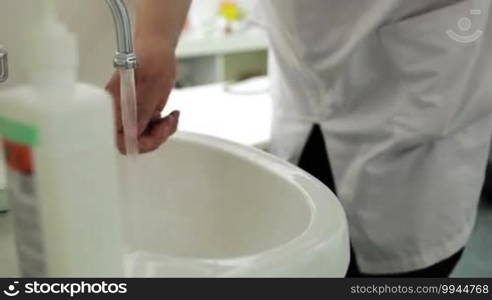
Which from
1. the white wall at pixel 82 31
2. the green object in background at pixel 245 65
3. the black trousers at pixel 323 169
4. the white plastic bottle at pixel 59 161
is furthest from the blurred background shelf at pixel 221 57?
the white plastic bottle at pixel 59 161

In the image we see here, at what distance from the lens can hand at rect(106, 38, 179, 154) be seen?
23.0 inches

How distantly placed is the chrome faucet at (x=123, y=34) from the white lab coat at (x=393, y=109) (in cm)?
29

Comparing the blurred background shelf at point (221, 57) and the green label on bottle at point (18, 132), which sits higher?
the green label on bottle at point (18, 132)

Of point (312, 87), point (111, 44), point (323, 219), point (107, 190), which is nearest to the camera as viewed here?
point (107, 190)

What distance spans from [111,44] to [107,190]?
1.30ft

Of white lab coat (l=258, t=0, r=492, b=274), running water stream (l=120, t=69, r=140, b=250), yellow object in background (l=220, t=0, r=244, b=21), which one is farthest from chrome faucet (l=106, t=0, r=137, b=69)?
yellow object in background (l=220, t=0, r=244, b=21)

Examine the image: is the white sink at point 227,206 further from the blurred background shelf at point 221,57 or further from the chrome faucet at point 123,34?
the blurred background shelf at point 221,57

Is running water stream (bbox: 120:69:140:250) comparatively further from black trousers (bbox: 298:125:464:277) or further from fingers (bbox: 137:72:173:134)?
black trousers (bbox: 298:125:464:277)

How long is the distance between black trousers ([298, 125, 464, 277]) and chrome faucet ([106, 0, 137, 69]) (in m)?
0.37

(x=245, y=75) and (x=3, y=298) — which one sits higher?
(x=3, y=298)

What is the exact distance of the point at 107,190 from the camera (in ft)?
1.10

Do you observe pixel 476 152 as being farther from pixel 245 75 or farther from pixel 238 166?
pixel 245 75

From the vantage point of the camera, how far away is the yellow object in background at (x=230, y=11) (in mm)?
2283

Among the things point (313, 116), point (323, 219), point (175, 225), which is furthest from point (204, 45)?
point (323, 219)
